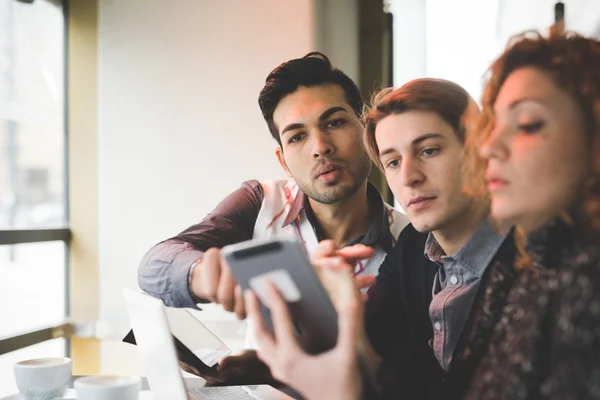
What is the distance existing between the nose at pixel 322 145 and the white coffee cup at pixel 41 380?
697mm

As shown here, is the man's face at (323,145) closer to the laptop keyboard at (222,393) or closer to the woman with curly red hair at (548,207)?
the laptop keyboard at (222,393)

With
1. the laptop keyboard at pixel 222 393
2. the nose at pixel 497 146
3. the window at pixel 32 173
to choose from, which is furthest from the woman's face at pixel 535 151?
the window at pixel 32 173

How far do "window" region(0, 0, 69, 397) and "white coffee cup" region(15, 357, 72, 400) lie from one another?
133cm

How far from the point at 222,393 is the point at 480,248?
49 cm

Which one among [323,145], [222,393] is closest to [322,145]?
[323,145]

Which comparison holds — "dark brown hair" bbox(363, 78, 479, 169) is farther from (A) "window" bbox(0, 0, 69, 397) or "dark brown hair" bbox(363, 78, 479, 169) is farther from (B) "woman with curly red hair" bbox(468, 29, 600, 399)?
(A) "window" bbox(0, 0, 69, 397)

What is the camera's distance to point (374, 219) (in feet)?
5.04

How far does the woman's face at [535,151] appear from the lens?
63cm

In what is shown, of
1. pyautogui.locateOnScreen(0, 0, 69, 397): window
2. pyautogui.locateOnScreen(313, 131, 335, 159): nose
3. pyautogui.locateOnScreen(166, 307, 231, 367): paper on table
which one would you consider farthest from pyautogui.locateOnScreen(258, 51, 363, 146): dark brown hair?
pyautogui.locateOnScreen(0, 0, 69, 397): window

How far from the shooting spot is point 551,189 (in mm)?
638

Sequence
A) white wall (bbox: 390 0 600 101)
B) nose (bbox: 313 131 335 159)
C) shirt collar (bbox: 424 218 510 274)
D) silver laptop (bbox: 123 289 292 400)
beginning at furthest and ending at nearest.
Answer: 1. nose (bbox: 313 131 335 159)
2. white wall (bbox: 390 0 600 101)
3. shirt collar (bbox: 424 218 510 274)
4. silver laptop (bbox: 123 289 292 400)

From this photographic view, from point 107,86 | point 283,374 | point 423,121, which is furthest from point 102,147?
point 283,374

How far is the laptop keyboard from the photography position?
1.07 meters

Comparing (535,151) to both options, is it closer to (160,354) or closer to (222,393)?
(160,354)
